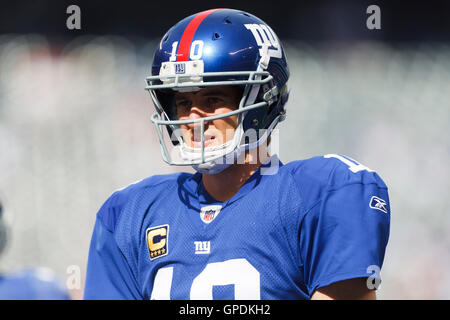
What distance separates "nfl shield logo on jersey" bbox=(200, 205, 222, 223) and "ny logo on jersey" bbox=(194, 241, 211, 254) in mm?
76

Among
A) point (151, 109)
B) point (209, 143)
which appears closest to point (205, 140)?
point (209, 143)

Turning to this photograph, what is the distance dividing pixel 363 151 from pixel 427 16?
0.98 m

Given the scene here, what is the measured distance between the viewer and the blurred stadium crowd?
13.1 ft

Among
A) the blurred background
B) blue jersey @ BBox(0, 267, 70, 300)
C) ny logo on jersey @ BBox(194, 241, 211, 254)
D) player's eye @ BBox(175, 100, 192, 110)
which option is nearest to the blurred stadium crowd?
the blurred background

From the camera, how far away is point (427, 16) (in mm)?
4023

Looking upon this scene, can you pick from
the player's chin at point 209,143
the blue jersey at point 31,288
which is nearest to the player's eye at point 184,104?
the player's chin at point 209,143

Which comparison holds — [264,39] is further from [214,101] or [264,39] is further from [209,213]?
[209,213]

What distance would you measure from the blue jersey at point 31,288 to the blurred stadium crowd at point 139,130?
162 cm

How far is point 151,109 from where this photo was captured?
161 inches

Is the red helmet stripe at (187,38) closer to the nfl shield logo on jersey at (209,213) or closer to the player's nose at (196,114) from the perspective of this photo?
the player's nose at (196,114)

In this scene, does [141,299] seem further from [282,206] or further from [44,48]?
[44,48]

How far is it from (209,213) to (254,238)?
19 centimetres
